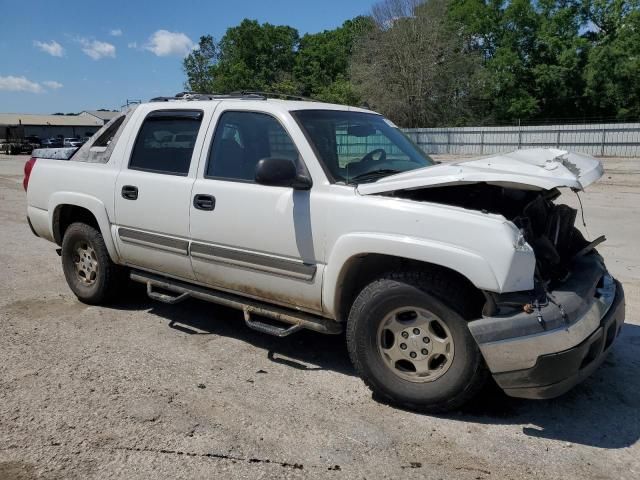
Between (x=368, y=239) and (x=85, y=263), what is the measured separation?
11.0 ft

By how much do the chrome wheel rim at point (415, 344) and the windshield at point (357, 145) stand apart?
1.00 metres

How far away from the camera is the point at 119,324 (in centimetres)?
520

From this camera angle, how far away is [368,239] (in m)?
3.56

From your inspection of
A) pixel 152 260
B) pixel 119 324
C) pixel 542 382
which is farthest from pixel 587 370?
pixel 119 324

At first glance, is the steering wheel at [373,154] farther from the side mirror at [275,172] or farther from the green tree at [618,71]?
the green tree at [618,71]

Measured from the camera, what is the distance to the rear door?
15.1 feet

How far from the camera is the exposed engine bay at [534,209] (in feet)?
12.0

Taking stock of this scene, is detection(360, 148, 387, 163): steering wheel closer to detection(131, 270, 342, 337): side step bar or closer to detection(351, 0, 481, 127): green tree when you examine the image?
detection(131, 270, 342, 337): side step bar

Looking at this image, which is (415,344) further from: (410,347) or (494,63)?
(494,63)

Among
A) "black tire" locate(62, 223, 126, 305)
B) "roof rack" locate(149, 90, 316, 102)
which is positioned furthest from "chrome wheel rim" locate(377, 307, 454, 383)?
"black tire" locate(62, 223, 126, 305)

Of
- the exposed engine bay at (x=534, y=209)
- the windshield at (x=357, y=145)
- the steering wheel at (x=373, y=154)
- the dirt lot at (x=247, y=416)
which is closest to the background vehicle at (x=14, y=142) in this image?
the dirt lot at (x=247, y=416)

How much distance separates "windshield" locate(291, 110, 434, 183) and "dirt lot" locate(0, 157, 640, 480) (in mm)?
1472

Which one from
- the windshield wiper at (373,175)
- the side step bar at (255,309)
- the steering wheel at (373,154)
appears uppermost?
the steering wheel at (373,154)

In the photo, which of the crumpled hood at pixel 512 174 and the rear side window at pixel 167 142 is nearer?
the crumpled hood at pixel 512 174
